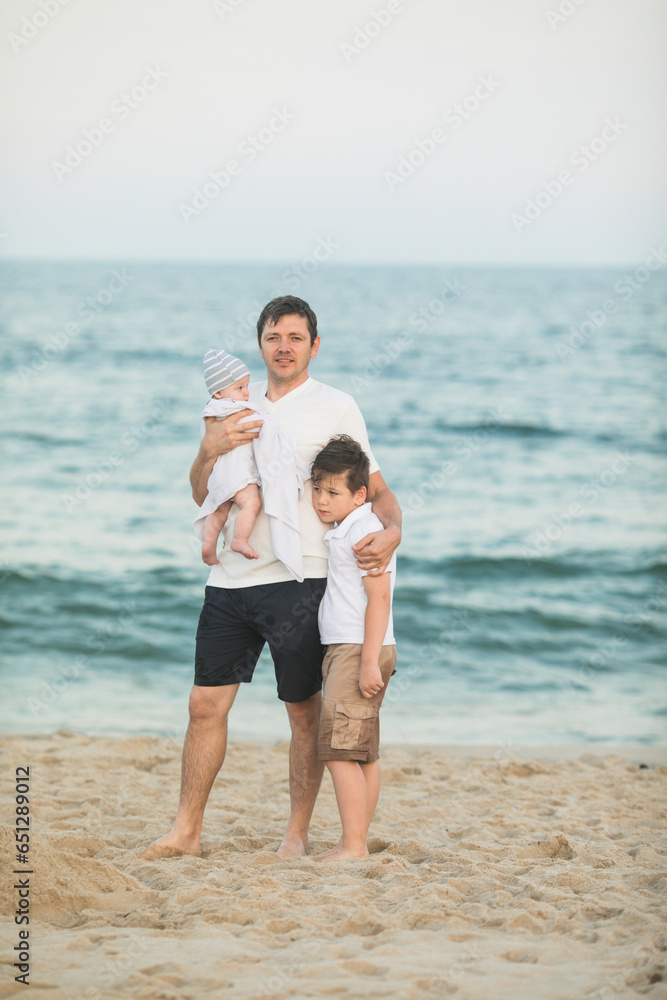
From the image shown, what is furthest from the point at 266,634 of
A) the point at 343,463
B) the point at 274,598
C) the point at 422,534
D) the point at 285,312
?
the point at 422,534

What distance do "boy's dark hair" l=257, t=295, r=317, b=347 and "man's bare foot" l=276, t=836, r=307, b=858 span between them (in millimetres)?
2021

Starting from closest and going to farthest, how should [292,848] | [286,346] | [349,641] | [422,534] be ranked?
1. [349,641]
2. [286,346]
3. [292,848]
4. [422,534]

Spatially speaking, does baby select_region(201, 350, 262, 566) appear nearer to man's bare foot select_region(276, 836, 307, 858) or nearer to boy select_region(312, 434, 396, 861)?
boy select_region(312, 434, 396, 861)

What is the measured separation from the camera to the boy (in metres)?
3.39

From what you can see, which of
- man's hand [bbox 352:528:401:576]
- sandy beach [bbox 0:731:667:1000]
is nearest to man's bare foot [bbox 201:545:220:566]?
man's hand [bbox 352:528:401:576]

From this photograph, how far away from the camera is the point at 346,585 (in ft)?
11.3

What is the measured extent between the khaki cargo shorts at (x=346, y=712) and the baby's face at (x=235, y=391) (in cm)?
106

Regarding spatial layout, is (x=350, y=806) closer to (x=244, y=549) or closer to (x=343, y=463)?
(x=244, y=549)

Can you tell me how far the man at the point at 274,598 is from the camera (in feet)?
11.5

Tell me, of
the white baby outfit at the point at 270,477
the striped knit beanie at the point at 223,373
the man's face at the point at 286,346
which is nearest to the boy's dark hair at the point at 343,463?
the white baby outfit at the point at 270,477

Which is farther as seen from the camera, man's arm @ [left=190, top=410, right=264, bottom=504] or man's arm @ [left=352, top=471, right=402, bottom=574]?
man's arm @ [left=190, top=410, right=264, bottom=504]

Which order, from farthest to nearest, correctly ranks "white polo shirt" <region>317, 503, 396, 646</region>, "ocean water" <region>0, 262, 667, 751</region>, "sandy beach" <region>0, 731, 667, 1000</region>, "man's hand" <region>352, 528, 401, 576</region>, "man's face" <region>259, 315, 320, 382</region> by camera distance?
"ocean water" <region>0, 262, 667, 751</region> → "man's face" <region>259, 315, 320, 382</region> → "white polo shirt" <region>317, 503, 396, 646</region> → "man's hand" <region>352, 528, 401, 576</region> → "sandy beach" <region>0, 731, 667, 1000</region>

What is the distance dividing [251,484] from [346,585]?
534 millimetres

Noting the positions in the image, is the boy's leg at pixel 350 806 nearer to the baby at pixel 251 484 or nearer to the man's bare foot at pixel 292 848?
the man's bare foot at pixel 292 848
